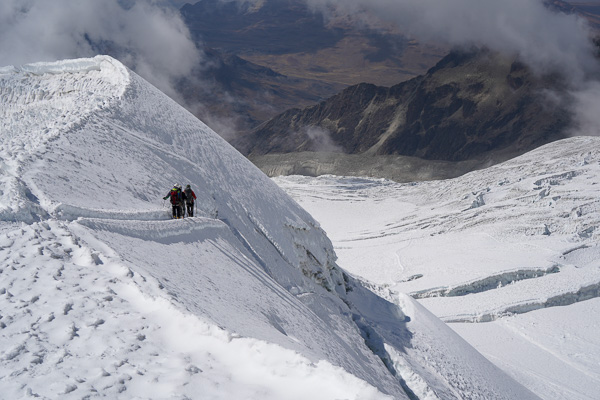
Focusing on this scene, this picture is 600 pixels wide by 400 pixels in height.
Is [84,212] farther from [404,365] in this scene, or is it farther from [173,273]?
[404,365]

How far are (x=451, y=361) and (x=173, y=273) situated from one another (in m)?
8.06

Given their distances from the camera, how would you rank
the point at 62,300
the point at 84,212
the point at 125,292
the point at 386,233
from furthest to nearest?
the point at 386,233 < the point at 84,212 < the point at 125,292 < the point at 62,300

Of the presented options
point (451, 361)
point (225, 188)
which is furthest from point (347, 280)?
point (225, 188)

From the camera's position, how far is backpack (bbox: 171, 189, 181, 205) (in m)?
8.82

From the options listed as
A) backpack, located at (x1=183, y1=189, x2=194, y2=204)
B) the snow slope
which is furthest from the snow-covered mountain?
the snow slope

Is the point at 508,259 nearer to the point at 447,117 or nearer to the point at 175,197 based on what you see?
the point at 175,197

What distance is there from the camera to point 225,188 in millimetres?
11719

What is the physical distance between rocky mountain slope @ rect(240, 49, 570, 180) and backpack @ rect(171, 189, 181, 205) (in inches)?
2720

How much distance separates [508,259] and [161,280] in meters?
21.9

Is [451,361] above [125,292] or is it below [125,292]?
below

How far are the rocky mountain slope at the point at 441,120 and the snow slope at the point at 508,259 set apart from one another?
33476mm

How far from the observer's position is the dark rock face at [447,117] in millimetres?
84688

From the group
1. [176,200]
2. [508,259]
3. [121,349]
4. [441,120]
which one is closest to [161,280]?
[121,349]

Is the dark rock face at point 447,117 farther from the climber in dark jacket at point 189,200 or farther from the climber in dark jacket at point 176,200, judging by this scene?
the climber in dark jacket at point 176,200
